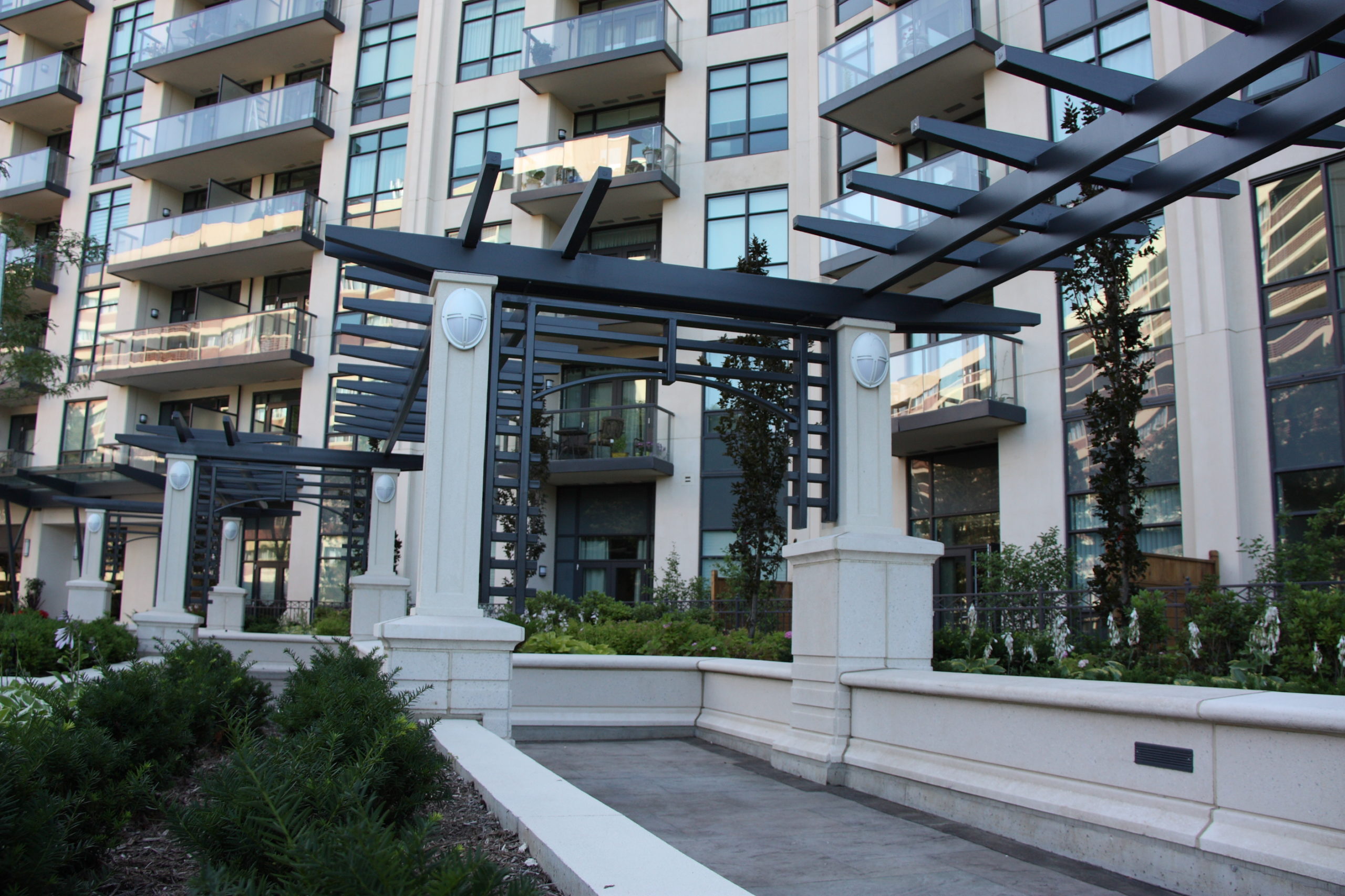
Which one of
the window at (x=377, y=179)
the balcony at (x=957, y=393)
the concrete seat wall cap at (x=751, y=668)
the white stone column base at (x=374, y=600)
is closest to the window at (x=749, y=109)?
the balcony at (x=957, y=393)

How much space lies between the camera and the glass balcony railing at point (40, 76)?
35812 millimetres

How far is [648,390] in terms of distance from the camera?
2661 cm

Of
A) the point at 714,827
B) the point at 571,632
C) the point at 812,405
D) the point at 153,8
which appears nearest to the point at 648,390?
the point at 571,632

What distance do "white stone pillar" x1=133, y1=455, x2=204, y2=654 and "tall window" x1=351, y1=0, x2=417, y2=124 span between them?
17.7 metres

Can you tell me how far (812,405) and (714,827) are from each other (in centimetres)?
371

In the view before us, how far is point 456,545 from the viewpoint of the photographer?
7605mm

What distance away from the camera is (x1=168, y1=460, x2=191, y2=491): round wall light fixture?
15.7 meters

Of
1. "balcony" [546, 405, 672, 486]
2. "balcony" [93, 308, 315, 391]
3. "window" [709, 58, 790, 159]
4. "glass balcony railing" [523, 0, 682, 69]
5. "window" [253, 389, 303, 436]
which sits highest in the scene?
"glass balcony railing" [523, 0, 682, 69]

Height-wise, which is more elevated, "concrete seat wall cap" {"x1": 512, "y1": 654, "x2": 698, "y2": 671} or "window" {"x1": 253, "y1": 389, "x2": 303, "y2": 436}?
"window" {"x1": 253, "y1": 389, "x2": 303, "y2": 436}

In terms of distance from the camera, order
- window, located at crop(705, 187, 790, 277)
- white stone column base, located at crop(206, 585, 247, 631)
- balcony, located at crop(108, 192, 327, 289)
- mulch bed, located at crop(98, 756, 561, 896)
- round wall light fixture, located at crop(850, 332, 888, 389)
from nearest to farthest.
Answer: mulch bed, located at crop(98, 756, 561, 896) < round wall light fixture, located at crop(850, 332, 888, 389) < white stone column base, located at crop(206, 585, 247, 631) < window, located at crop(705, 187, 790, 277) < balcony, located at crop(108, 192, 327, 289)

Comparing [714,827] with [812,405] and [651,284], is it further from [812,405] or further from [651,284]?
[651,284]

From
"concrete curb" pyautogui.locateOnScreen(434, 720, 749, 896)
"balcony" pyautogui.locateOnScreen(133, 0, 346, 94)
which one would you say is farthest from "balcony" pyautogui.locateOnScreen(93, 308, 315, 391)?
"concrete curb" pyautogui.locateOnScreen(434, 720, 749, 896)

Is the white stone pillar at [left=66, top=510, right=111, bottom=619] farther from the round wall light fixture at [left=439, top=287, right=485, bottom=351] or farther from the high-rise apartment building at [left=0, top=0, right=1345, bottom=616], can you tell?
the round wall light fixture at [left=439, top=287, right=485, bottom=351]

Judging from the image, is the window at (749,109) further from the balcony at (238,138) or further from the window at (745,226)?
the balcony at (238,138)
